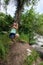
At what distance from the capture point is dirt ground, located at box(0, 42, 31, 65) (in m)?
12.3

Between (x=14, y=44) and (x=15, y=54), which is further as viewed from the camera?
(x=14, y=44)

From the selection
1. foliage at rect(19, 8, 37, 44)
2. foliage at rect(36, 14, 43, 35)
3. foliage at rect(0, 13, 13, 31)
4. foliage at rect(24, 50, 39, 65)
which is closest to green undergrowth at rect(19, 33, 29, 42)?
foliage at rect(19, 8, 37, 44)

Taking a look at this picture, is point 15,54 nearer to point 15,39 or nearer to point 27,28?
point 15,39

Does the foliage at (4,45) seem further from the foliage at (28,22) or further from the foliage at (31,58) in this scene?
the foliage at (28,22)

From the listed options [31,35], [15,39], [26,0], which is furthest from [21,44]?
[26,0]

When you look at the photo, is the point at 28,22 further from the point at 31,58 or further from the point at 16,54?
the point at 31,58

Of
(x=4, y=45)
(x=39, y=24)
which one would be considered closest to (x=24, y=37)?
(x=4, y=45)

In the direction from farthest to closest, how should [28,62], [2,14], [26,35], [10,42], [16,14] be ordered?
[2,14] → [16,14] → [26,35] → [10,42] → [28,62]

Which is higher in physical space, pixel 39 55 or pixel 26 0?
pixel 26 0

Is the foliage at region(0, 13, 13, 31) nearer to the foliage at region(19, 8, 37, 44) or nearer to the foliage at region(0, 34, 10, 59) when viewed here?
the foliage at region(19, 8, 37, 44)

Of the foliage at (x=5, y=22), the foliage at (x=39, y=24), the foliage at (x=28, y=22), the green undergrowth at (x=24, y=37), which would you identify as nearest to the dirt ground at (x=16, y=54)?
the green undergrowth at (x=24, y=37)

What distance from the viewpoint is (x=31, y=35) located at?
16484 mm

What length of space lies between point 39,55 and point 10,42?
4.61 feet

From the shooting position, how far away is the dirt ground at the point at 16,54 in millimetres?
12323
